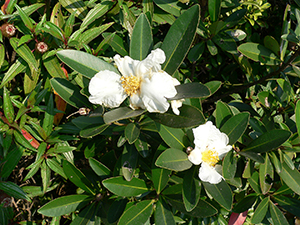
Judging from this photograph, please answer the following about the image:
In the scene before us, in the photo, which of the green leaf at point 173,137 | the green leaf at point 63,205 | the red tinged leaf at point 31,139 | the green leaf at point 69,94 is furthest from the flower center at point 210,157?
the red tinged leaf at point 31,139

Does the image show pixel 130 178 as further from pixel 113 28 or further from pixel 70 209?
pixel 113 28

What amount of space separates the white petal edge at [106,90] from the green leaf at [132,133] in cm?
15

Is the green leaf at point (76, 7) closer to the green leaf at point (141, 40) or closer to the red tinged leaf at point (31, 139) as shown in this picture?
the green leaf at point (141, 40)

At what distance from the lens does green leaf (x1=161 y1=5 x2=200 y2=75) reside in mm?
1101

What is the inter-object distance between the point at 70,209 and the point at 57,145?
1.27 feet

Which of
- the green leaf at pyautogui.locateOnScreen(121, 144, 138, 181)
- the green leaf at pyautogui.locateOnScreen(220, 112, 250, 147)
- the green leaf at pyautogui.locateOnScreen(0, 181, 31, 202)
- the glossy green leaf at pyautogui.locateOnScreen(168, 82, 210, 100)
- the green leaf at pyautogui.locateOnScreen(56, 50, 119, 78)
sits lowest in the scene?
the green leaf at pyautogui.locateOnScreen(0, 181, 31, 202)

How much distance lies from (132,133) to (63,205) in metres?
0.69

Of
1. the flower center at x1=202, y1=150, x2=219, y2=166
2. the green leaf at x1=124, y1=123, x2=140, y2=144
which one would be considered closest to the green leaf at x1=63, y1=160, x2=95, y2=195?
the green leaf at x1=124, y1=123, x2=140, y2=144

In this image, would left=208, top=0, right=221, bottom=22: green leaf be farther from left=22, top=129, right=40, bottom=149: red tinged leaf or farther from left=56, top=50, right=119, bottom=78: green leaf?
left=22, top=129, right=40, bottom=149: red tinged leaf

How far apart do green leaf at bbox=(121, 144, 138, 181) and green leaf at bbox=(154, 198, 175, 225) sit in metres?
0.26

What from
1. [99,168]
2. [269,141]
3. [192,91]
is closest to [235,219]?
[269,141]

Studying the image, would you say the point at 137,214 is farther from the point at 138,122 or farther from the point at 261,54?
the point at 261,54

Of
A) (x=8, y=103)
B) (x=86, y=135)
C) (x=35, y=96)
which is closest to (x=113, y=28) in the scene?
(x=35, y=96)

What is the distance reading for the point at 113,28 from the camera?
188cm
